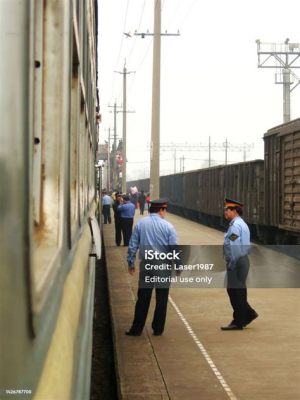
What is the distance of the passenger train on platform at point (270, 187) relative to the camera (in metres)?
12.8

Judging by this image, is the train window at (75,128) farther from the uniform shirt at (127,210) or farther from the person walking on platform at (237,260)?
the uniform shirt at (127,210)

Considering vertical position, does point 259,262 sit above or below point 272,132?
below

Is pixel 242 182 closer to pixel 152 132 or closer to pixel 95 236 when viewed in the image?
pixel 152 132

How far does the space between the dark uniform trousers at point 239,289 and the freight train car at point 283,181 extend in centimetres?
601

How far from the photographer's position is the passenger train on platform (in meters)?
12.8

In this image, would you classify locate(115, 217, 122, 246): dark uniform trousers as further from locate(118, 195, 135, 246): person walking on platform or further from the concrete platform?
the concrete platform

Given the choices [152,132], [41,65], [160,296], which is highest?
[152,132]

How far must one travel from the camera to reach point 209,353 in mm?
5742

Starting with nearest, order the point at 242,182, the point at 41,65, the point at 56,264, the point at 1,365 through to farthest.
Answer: the point at 1,365, the point at 56,264, the point at 41,65, the point at 242,182

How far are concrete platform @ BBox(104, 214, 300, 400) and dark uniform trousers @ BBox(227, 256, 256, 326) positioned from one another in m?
0.16

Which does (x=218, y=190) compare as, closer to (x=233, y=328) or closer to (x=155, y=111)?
(x=155, y=111)

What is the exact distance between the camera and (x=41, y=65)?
5.15 feet

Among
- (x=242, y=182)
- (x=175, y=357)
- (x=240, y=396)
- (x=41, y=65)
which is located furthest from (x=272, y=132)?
(x=41, y=65)

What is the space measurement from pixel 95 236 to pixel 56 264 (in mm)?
2860
